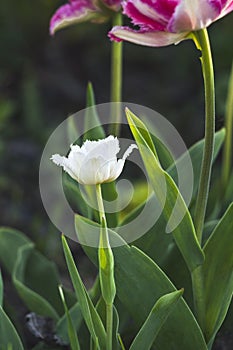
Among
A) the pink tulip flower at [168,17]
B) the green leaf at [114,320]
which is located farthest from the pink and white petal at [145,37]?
the green leaf at [114,320]

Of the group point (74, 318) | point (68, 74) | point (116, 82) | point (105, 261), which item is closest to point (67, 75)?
point (68, 74)

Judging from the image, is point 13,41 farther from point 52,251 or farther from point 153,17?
point 153,17

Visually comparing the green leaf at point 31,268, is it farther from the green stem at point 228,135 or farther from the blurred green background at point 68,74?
the blurred green background at point 68,74

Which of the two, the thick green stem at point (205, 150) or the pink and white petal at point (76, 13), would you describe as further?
the pink and white petal at point (76, 13)

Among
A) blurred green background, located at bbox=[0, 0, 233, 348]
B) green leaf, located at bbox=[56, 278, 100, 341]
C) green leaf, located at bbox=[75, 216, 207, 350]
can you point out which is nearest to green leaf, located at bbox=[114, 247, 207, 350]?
green leaf, located at bbox=[75, 216, 207, 350]

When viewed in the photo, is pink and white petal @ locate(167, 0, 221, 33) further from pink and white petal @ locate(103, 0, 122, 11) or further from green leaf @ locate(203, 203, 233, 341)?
pink and white petal @ locate(103, 0, 122, 11)
